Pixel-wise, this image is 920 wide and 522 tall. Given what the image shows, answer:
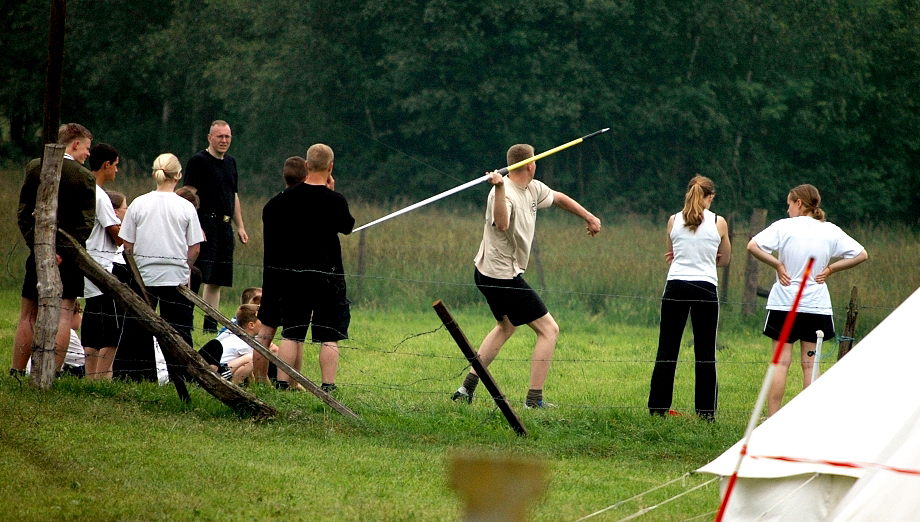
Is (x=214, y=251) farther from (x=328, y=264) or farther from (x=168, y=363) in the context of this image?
(x=168, y=363)

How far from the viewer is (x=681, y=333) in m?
8.80

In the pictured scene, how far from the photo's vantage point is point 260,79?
34.3 metres

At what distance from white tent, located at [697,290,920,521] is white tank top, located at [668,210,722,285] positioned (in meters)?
3.48

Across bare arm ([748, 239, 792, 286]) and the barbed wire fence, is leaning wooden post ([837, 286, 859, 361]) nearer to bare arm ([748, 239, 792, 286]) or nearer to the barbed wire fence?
the barbed wire fence

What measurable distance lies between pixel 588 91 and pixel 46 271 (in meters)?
29.8

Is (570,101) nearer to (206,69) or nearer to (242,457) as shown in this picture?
(206,69)

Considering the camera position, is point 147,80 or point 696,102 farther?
point 147,80

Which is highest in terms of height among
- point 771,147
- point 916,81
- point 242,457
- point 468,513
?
point 916,81

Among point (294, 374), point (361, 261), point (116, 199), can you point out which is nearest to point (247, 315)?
Answer: point (116, 199)

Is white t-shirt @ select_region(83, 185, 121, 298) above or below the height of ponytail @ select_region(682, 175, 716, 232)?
below

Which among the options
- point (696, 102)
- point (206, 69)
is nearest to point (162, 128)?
point (206, 69)

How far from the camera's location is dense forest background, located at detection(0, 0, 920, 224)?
3606cm

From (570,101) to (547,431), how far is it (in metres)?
28.9

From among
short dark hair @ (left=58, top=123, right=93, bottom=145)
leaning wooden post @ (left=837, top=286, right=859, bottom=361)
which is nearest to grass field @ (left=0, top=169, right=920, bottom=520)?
leaning wooden post @ (left=837, top=286, right=859, bottom=361)
